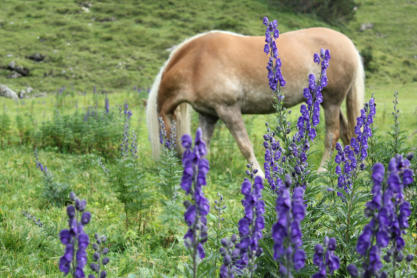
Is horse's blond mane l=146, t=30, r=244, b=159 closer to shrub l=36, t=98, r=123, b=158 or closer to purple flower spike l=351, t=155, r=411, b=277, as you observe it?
shrub l=36, t=98, r=123, b=158

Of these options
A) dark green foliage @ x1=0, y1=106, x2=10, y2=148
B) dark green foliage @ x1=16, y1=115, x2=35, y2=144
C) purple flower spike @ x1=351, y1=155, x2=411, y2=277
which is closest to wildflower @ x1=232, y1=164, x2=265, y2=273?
purple flower spike @ x1=351, y1=155, x2=411, y2=277

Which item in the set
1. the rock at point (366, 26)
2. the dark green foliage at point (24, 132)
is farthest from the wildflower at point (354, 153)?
the rock at point (366, 26)

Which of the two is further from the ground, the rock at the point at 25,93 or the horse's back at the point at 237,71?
the horse's back at the point at 237,71

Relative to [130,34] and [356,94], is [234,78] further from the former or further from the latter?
[130,34]

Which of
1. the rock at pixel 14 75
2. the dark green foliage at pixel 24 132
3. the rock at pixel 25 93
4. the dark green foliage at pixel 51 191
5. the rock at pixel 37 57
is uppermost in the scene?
the dark green foliage at pixel 51 191

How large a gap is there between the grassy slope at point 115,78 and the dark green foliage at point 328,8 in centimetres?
235

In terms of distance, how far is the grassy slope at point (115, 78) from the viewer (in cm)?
342

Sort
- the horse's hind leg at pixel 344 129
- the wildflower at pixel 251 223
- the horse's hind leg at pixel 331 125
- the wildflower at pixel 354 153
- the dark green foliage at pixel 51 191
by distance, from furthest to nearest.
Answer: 1. the horse's hind leg at pixel 344 129
2. the horse's hind leg at pixel 331 125
3. the dark green foliage at pixel 51 191
4. the wildflower at pixel 354 153
5. the wildflower at pixel 251 223

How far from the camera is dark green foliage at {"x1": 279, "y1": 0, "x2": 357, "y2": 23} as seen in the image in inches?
2170

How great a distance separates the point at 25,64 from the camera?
105 feet

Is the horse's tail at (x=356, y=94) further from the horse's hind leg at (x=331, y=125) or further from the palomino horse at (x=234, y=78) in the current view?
the horse's hind leg at (x=331, y=125)

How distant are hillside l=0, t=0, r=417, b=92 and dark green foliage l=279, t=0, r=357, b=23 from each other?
188 centimetres

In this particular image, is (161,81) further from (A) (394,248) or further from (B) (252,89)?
(A) (394,248)

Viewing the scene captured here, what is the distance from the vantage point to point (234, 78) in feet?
20.3
